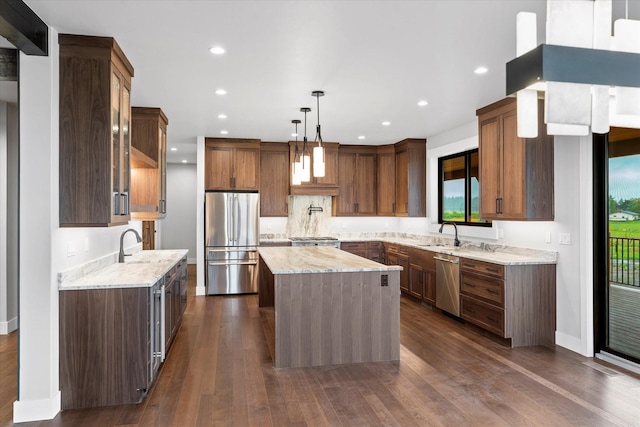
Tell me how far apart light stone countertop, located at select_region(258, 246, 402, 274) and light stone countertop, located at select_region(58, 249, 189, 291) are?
3.19 ft

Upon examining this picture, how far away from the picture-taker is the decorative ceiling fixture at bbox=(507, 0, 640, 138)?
96cm

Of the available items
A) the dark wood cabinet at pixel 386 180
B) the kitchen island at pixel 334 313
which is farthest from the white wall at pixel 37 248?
the dark wood cabinet at pixel 386 180

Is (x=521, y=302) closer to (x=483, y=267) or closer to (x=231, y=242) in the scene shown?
(x=483, y=267)

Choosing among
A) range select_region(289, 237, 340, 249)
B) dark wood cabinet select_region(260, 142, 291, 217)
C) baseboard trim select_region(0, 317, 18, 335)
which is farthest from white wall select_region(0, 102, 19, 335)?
range select_region(289, 237, 340, 249)

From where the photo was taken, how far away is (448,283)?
5164 mm

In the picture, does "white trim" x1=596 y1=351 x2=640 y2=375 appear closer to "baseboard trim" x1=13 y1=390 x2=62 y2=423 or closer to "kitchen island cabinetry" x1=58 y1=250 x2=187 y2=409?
"kitchen island cabinetry" x1=58 y1=250 x2=187 y2=409

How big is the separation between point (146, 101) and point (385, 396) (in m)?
3.86

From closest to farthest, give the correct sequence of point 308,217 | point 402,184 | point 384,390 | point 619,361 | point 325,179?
point 384,390 < point 619,361 < point 402,184 < point 325,179 < point 308,217

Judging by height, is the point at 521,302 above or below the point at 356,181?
below

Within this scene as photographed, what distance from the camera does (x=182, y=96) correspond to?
4414 millimetres

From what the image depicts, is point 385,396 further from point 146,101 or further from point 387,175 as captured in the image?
point 387,175

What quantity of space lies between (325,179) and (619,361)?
4.91 metres

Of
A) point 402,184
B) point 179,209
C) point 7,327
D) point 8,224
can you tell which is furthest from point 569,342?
point 179,209

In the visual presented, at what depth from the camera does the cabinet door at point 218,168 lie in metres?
6.84
